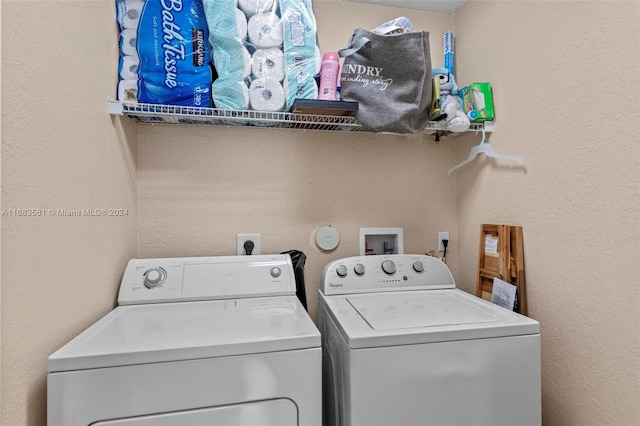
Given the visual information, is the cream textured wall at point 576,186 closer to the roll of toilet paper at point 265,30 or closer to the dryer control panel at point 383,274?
the dryer control panel at point 383,274

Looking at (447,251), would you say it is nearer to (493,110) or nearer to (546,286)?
(546,286)

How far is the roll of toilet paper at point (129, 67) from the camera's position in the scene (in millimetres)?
1281

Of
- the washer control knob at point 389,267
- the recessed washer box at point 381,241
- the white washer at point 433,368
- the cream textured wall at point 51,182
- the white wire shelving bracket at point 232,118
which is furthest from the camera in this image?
the recessed washer box at point 381,241

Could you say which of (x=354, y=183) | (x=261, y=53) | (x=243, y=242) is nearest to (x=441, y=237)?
(x=354, y=183)

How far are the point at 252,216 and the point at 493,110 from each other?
123 cm

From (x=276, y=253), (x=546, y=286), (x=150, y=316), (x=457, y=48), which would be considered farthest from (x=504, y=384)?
(x=457, y=48)

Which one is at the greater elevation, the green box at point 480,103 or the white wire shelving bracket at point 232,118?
the green box at point 480,103

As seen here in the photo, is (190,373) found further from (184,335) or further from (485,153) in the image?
(485,153)

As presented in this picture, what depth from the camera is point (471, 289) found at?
1624 mm

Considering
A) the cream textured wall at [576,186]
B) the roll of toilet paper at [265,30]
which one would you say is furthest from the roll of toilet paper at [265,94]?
the cream textured wall at [576,186]

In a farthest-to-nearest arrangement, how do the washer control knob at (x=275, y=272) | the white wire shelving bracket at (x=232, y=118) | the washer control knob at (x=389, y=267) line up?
the washer control knob at (x=389, y=267), the washer control knob at (x=275, y=272), the white wire shelving bracket at (x=232, y=118)

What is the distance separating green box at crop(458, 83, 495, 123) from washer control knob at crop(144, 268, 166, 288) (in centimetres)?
151

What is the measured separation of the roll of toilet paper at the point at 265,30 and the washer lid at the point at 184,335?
107cm

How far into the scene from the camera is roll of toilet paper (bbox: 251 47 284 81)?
132 cm
